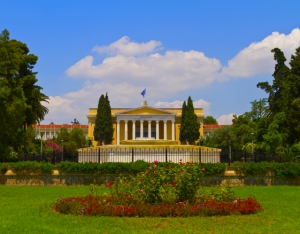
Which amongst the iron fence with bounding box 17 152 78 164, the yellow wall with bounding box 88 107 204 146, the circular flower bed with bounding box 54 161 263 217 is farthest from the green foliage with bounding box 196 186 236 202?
the yellow wall with bounding box 88 107 204 146

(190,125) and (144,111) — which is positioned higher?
(144,111)

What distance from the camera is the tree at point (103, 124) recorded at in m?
76.9

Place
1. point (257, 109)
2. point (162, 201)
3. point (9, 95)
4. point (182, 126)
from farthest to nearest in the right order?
point (182, 126), point (257, 109), point (9, 95), point (162, 201)

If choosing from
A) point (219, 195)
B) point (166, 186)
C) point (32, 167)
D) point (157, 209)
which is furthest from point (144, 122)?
point (157, 209)

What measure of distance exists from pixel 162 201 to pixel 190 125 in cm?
6748

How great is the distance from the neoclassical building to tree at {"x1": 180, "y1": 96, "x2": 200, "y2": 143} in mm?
5835

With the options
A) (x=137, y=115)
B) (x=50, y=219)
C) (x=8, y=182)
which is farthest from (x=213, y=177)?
(x=137, y=115)

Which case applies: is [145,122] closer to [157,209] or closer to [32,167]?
[32,167]

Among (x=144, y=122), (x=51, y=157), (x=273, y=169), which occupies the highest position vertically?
(x=144, y=122)

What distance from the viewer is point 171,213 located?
1000 centimetres

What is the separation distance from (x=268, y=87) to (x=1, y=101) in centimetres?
3248

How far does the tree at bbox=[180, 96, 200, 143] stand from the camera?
77875 millimetres

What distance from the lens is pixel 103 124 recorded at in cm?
7719

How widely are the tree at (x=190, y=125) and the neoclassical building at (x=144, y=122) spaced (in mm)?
5835
